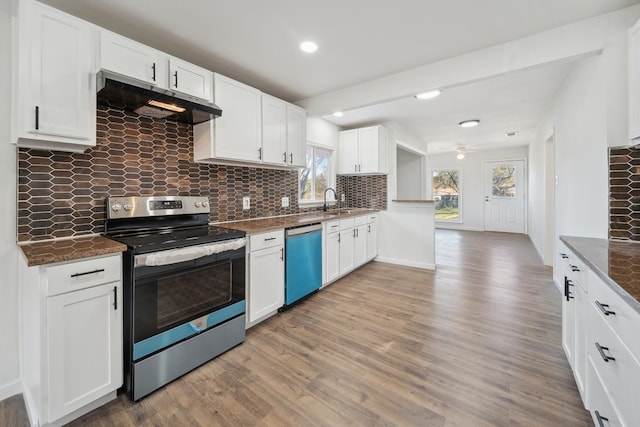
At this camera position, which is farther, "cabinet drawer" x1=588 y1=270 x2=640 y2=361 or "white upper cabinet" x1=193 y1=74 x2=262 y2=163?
"white upper cabinet" x1=193 y1=74 x2=262 y2=163

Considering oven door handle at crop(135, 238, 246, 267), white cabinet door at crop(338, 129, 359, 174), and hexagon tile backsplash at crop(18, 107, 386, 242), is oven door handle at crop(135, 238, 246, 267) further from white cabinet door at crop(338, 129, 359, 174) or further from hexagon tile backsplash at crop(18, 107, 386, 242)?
white cabinet door at crop(338, 129, 359, 174)

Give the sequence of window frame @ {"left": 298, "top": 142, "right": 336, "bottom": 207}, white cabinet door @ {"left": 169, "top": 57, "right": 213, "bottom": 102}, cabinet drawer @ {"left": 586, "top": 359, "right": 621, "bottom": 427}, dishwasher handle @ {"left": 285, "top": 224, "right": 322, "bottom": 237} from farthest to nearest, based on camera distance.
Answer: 1. window frame @ {"left": 298, "top": 142, "right": 336, "bottom": 207}
2. dishwasher handle @ {"left": 285, "top": 224, "right": 322, "bottom": 237}
3. white cabinet door @ {"left": 169, "top": 57, "right": 213, "bottom": 102}
4. cabinet drawer @ {"left": 586, "top": 359, "right": 621, "bottom": 427}

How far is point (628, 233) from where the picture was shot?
1.76 m

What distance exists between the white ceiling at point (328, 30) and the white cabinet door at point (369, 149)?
4.46 feet

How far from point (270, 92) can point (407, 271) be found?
10.1 feet

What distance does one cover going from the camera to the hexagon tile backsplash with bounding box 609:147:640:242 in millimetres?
1741

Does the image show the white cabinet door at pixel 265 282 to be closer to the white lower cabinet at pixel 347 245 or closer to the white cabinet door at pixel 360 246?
the white lower cabinet at pixel 347 245

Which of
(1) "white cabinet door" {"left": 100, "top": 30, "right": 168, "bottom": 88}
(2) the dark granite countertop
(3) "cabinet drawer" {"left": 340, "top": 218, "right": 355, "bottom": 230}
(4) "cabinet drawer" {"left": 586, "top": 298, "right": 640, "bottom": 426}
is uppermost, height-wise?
(1) "white cabinet door" {"left": 100, "top": 30, "right": 168, "bottom": 88}

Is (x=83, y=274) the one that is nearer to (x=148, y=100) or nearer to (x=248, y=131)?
(x=148, y=100)

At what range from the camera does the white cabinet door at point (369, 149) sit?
423cm

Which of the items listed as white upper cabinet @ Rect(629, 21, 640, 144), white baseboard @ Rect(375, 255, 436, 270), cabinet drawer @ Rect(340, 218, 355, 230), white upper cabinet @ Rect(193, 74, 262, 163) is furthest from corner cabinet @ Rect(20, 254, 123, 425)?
white baseboard @ Rect(375, 255, 436, 270)

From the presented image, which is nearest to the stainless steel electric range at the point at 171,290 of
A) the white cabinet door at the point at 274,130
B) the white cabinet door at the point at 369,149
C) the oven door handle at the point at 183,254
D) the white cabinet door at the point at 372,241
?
the oven door handle at the point at 183,254

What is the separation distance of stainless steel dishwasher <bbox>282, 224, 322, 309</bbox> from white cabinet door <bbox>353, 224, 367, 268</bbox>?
904 mm

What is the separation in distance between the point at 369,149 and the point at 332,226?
1.66 m
